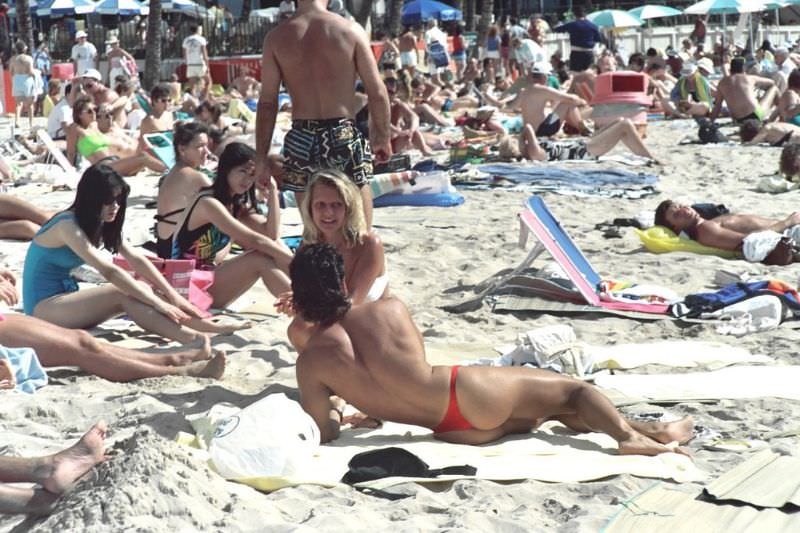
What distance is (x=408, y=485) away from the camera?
3.68 metres

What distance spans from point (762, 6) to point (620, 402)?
21751mm

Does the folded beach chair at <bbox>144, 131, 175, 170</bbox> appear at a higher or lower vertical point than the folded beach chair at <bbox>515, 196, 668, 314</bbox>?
higher

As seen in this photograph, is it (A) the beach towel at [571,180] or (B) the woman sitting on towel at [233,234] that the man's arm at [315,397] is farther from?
(A) the beach towel at [571,180]

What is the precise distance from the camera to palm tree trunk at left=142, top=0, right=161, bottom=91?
23.6 m

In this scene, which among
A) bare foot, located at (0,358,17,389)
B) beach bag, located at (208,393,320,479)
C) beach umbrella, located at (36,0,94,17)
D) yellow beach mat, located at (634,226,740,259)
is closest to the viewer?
beach bag, located at (208,393,320,479)

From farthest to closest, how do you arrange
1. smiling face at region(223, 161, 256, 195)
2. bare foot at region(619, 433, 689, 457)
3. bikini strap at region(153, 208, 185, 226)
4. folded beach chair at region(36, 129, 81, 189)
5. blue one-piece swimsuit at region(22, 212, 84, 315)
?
folded beach chair at region(36, 129, 81, 189), bikini strap at region(153, 208, 185, 226), smiling face at region(223, 161, 256, 195), blue one-piece swimsuit at region(22, 212, 84, 315), bare foot at region(619, 433, 689, 457)

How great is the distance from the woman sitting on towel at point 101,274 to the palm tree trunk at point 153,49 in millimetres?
18729

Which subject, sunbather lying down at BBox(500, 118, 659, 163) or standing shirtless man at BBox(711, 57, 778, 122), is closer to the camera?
sunbather lying down at BBox(500, 118, 659, 163)

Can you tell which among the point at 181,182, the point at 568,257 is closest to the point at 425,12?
the point at 181,182

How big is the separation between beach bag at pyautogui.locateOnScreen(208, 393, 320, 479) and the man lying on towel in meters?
0.28

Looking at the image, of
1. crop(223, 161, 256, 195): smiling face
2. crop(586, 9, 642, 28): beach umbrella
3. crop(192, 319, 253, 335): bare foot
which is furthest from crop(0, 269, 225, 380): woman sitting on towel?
crop(586, 9, 642, 28): beach umbrella

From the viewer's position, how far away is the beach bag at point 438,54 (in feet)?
76.2

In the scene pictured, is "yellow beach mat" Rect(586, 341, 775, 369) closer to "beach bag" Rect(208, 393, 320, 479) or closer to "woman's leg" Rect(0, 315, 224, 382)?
"woman's leg" Rect(0, 315, 224, 382)

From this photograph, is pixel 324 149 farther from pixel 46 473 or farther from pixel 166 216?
pixel 46 473
